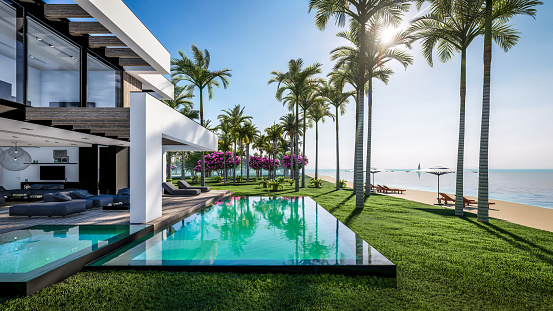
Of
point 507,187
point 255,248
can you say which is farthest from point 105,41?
point 507,187

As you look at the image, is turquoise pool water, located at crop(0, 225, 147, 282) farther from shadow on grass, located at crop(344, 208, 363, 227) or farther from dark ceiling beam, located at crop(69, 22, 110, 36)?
shadow on grass, located at crop(344, 208, 363, 227)

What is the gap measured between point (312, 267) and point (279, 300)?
1.12 m

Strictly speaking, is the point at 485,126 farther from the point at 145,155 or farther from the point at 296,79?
the point at 296,79

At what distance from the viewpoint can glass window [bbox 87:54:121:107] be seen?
1009 cm

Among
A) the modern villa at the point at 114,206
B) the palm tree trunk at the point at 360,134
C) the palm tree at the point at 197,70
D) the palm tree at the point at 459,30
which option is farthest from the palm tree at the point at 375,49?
the palm tree at the point at 197,70

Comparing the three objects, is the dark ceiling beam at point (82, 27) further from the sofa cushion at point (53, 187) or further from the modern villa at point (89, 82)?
the sofa cushion at point (53, 187)

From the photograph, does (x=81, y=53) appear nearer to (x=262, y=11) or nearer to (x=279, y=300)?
(x=262, y=11)

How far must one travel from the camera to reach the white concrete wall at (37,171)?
613 inches

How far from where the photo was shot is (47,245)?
544 centimetres

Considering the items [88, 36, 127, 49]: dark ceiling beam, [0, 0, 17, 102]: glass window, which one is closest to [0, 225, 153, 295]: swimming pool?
[0, 0, 17, 102]: glass window

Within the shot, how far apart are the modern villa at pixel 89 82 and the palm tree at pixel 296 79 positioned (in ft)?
29.4

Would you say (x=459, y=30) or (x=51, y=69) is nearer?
(x=459, y=30)

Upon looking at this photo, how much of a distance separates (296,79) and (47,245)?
17505 mm

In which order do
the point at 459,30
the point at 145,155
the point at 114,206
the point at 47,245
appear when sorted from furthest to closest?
the point at 459,30
the point at 114,206
the point at 145,155
the point at 47,245
